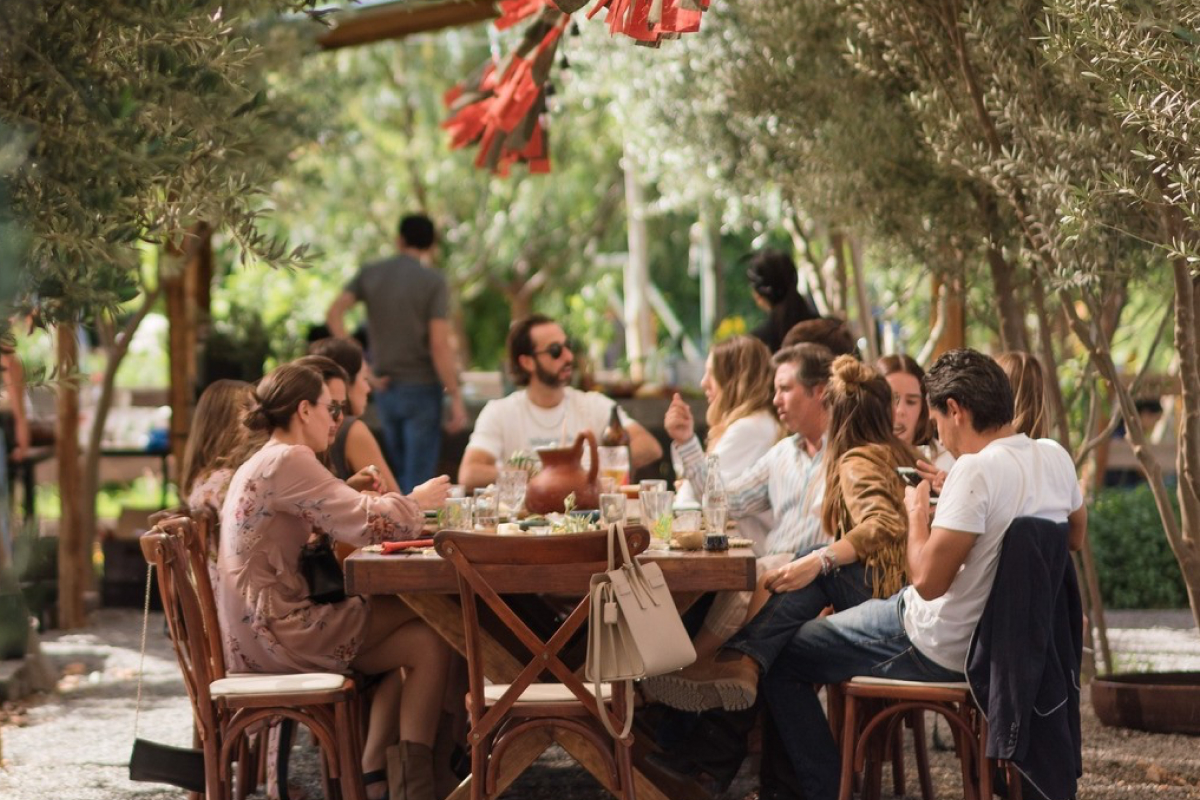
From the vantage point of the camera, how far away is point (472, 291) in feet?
95.1

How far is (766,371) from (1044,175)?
127cm

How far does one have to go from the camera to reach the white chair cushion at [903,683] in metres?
4.53

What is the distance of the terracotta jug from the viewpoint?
5.45 meters

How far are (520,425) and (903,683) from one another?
8.89ft

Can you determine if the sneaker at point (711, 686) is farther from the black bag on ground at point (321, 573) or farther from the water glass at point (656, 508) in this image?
the black bag on ground at point (321, 573)

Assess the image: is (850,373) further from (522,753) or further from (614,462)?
(522,753)

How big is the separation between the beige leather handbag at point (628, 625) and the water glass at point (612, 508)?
2.19 ft

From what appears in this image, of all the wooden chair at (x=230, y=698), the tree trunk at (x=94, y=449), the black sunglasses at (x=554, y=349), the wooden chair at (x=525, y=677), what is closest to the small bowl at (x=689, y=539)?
the wooden chair at (x=525, y=677)

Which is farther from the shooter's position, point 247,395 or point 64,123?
point 247,395

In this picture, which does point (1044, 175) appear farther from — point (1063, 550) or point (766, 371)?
point (1063, 550)

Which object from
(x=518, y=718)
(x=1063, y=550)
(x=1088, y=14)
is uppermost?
(x=1088, y=14)

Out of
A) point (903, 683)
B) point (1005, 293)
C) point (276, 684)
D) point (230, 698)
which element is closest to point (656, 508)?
point (903, 683)

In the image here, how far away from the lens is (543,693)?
4.46 metres

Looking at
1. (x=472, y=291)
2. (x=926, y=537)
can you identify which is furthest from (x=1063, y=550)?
(x=472, y=291)
